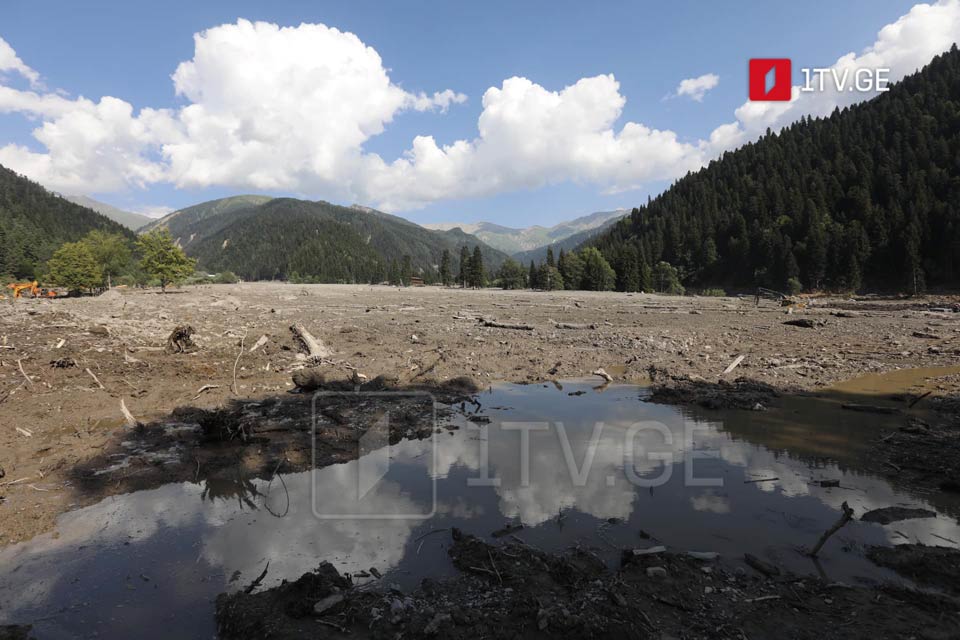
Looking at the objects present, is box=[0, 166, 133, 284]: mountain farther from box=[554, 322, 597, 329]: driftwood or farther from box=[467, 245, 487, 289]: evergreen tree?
box=[554, 322, 597, 329]: driftwood

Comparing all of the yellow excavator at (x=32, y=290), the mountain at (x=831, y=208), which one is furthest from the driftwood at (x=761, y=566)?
the mountain at (x=831, y=208)

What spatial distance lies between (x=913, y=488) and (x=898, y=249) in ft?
383

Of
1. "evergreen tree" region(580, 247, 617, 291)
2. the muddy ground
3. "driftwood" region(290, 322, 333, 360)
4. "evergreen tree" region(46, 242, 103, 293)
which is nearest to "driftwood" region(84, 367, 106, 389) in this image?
the muddy ground

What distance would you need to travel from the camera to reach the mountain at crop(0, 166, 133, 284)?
4129 inches

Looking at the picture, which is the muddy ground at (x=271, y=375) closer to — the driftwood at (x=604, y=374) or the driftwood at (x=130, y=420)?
the driftwood at (x=130, y=420)

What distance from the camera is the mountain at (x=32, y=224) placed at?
4129 inches

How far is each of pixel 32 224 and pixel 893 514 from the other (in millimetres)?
210082

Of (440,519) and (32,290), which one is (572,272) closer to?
(32,290)

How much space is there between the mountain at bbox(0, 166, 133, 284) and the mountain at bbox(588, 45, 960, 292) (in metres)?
151

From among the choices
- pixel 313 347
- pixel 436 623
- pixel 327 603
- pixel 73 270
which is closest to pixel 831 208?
pixel 313 347

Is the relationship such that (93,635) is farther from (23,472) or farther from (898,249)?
(898,249)

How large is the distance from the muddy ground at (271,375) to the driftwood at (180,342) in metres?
0.19

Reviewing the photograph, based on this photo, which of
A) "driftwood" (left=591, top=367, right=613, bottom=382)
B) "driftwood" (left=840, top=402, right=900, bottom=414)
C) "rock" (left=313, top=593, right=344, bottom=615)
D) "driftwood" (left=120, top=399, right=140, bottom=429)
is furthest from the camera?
"driftwood" (left=591, top=367, right=613, bottom=382)

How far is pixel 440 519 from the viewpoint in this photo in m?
6.15
